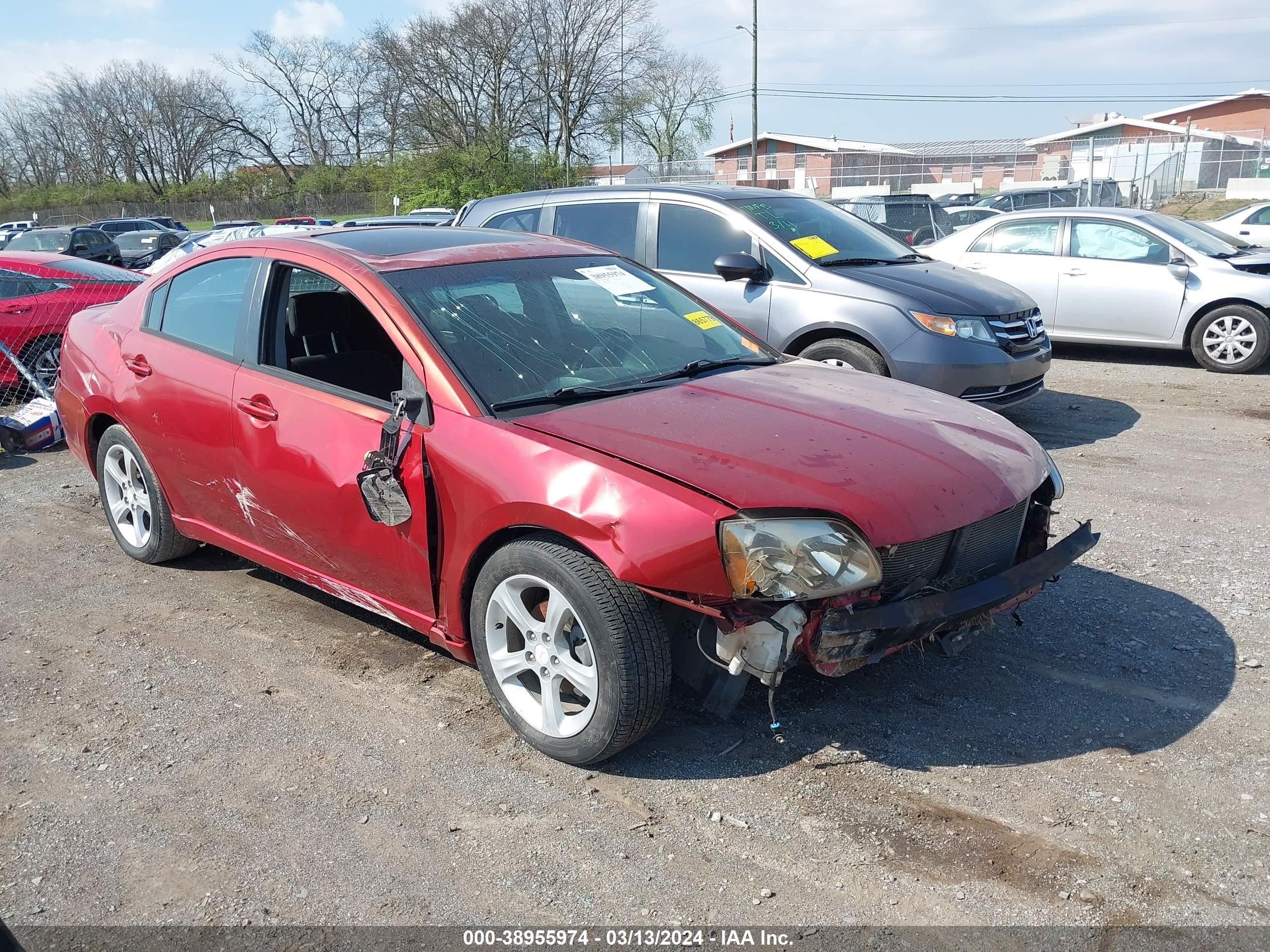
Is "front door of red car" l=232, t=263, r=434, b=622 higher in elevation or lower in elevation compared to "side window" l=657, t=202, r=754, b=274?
lower

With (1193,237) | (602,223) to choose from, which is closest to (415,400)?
(602,223)

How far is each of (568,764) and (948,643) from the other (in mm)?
1292

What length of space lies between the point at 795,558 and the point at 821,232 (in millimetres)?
5205

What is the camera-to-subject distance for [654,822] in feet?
9.98

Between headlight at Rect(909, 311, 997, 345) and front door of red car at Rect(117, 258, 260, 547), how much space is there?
170 inches

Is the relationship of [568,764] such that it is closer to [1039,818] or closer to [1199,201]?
[1039,818]

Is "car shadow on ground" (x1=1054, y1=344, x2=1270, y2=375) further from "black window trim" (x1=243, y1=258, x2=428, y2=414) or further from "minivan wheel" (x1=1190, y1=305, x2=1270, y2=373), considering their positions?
"black window trim" (x1=243, y1=258, x2=428, y2=414)

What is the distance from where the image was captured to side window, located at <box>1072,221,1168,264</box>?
9.97m

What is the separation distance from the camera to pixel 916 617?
3041 millimetres

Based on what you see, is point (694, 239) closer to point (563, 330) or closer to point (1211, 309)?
point (563, 330)

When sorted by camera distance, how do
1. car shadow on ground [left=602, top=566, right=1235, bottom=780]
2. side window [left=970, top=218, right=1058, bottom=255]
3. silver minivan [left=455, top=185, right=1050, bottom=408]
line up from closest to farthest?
car shadow on ground [left=602, top=566, right=1235, bottom=780] < silver minivan [left=455, top=185, right=1050, bottom=408] < side window [left=970, top=218, right=1058, bottom=255]

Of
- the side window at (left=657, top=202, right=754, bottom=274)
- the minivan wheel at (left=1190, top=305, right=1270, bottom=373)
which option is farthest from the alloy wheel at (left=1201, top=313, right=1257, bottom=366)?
the side window at (left=657, top=202, right=754, bottom=274)

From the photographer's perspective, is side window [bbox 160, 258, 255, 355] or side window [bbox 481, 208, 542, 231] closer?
side window [bbox 160, 258, 255, 355]

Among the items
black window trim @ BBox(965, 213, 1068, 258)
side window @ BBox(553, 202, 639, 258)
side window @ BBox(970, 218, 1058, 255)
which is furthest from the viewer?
side window @ BBox(970, 218, 1058, 255)
